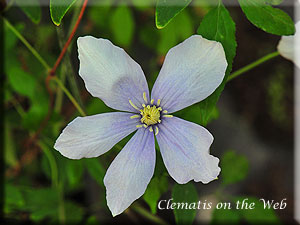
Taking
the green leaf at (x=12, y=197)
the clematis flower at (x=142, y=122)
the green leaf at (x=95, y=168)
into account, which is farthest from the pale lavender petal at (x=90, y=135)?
the green leaf at (x=12, y=197)

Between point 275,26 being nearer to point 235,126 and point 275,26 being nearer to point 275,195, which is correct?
point 235,126

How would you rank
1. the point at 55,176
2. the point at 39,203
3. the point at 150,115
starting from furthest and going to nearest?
the point at 39,203, the point at 55,176, the point at 150,115

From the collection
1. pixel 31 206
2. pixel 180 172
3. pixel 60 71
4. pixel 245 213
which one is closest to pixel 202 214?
pixel 245 213

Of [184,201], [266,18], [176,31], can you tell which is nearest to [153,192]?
[184,201]

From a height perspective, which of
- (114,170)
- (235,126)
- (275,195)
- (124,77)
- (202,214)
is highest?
(235,126)

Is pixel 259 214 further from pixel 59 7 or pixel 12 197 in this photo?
pixel 59 7

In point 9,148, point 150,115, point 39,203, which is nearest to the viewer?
point 150,115
